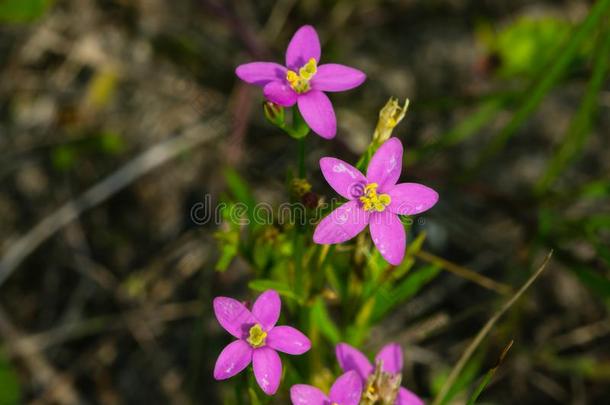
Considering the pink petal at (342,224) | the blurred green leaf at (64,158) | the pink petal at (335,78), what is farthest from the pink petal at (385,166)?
the blurred green leaf at (64,158)

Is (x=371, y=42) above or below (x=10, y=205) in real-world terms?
above

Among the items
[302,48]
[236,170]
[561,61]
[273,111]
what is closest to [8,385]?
[236,170]

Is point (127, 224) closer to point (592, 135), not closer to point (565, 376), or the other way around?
point (565, 376)

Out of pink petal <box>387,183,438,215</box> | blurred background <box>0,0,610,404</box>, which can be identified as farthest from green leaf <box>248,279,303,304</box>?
blurred background <box>0,0,610,404</box>

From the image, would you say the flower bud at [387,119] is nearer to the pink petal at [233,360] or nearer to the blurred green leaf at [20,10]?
the pink petal at [233,360]

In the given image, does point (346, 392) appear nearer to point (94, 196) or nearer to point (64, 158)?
point (94, 196)

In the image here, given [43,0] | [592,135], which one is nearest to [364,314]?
[592,135]
